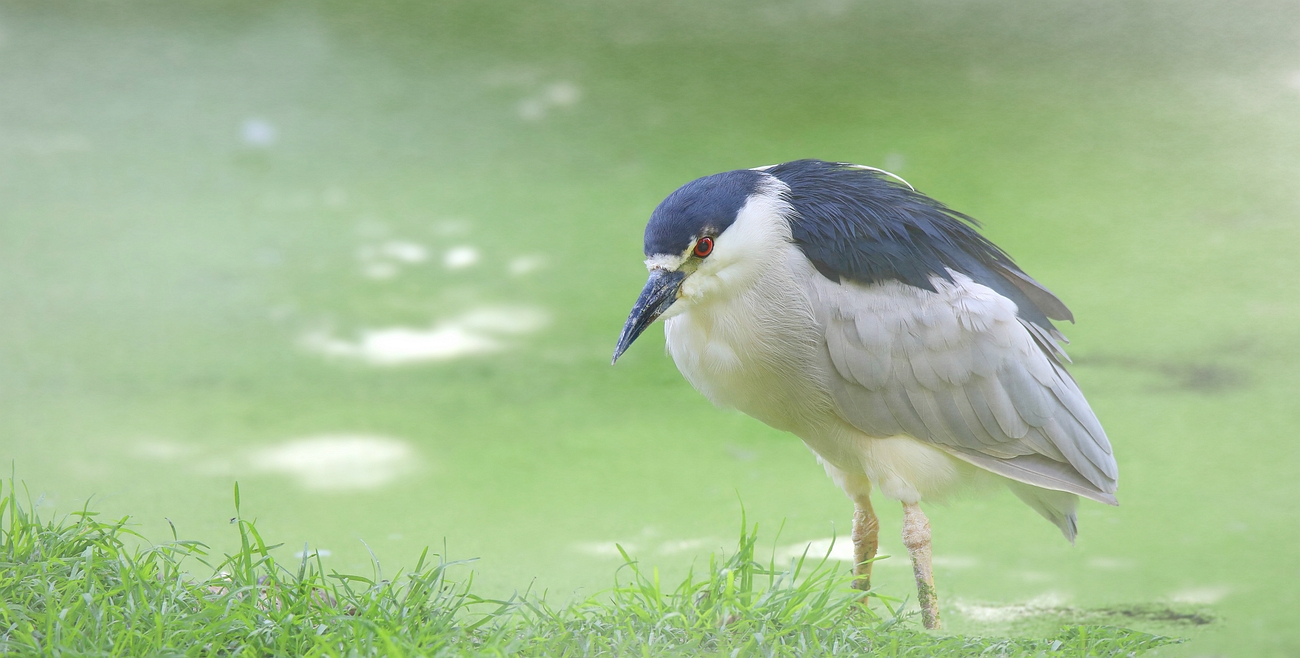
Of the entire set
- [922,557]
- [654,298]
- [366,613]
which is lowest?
[366,613]

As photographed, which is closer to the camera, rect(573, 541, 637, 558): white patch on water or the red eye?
the red eye

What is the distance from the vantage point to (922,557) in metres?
2.26

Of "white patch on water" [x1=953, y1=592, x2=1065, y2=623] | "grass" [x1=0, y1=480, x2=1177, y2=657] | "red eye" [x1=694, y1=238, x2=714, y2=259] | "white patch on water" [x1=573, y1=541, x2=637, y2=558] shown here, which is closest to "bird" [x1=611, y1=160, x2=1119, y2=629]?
"red eye" [x1=694, y1=238, x2=714, y2=259]

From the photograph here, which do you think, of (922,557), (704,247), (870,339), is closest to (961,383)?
(870,339)

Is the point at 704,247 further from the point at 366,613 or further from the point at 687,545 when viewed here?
the point at 687,545

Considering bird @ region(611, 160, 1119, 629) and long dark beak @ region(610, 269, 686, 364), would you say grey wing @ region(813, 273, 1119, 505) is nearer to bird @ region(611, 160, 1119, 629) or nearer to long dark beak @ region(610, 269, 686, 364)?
bird @ region(611, 160, 1119, 629)

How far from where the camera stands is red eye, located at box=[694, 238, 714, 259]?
209 cm

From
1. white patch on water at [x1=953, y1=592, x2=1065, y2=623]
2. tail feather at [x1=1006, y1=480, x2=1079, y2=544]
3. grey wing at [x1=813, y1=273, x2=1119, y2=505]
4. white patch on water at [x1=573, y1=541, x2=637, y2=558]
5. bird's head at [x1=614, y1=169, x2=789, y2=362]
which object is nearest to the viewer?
bird's head at [x1=614, y1=169, x2=789, y2=362]

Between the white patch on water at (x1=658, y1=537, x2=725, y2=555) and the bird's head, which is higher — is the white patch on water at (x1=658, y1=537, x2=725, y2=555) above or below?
below

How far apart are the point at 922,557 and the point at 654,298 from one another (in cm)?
76

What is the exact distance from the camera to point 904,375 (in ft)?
7.35

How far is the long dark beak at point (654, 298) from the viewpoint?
6.88 ft

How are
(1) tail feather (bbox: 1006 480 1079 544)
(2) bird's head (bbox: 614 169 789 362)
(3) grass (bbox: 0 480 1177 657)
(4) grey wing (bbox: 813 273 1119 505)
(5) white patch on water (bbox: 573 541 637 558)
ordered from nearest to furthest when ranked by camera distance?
(3) grass (bbox: 0 480 1177 657)
(2) bird's head (bbox: 614 169 789 362)
(4) grey wing (bbox: 813 273 1119 505)
(1) tail feather (bbox: 1006 480 1079 544)
(5) white patch on water (bbox: 573 541 637 558)

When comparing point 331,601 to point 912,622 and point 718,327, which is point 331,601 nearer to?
point 718,327
